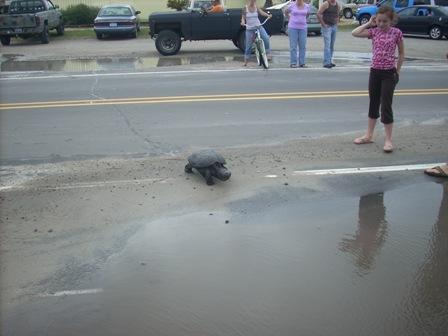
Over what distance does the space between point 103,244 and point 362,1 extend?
4060cm

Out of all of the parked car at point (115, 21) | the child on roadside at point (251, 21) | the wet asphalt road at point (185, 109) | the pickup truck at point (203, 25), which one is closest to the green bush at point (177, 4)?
the parked car at point (115, 21)

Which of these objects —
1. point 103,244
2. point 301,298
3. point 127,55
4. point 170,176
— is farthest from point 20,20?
point 301,298

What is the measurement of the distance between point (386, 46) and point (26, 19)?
59.7ft

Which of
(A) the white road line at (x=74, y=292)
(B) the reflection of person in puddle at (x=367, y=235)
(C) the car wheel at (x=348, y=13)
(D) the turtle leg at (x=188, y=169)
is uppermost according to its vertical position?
(D) the turtle leg at (x=188, y=169)

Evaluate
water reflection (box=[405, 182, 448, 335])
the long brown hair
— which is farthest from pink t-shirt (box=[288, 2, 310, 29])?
water reflection (box=[405, 182, 448, 335])

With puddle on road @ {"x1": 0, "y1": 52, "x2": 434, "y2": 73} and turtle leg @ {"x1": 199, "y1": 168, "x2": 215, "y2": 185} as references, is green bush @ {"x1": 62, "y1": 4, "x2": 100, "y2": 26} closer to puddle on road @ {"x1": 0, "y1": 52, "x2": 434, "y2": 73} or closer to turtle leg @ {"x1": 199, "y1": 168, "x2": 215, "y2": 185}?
puddle on road @ {"x1": 0, "y1": 52, "x2": 434, "y2": 73}

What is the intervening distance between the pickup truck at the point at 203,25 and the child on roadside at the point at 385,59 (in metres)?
10.4

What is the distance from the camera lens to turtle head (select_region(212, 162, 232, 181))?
5.72m

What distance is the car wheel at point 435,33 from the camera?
2306 cm

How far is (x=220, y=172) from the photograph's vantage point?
226 inches

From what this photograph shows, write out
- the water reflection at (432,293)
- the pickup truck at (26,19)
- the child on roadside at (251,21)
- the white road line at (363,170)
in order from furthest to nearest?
the pickup truck at (26,19) < the child on roadside at (251,21) < the white road line at (363,170) < the water reflection at (432,293)

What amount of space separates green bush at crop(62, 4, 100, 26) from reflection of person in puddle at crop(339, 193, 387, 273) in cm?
2897

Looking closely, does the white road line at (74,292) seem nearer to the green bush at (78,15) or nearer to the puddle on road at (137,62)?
the puddle on road at (137,62)

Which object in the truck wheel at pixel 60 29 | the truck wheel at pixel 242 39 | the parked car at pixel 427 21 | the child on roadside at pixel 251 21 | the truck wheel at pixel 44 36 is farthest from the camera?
the truck wheel at pixel 60 29
